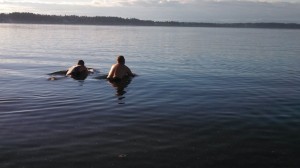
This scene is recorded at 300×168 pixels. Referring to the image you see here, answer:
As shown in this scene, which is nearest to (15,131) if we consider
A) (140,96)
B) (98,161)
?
(98,161)

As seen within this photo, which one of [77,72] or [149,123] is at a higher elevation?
[149,123]

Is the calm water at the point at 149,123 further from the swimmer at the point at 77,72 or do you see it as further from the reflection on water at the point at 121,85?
the swimmer at the point at 77,72

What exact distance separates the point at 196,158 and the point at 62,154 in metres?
3.69

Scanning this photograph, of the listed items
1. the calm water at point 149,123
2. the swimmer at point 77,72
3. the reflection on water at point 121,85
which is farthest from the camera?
the swimmer at point 77,72

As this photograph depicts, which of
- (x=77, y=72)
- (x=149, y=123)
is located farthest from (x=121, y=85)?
(x=149, y=123)

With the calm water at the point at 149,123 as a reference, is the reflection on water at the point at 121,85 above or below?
below

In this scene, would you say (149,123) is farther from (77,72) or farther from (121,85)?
(77,72)

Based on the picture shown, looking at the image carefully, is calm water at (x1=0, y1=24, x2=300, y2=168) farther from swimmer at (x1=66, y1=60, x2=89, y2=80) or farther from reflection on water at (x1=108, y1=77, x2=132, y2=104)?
swimmer at (x1=66, y1=60, x2=89, y2=80)

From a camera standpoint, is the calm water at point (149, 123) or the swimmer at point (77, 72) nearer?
the calm water at point (149, 123)

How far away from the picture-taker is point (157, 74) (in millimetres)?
28922

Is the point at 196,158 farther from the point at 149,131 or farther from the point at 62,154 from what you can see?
the point at 62,154

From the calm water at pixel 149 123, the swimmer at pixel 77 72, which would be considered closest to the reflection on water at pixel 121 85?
the calm water at pixel 149 123

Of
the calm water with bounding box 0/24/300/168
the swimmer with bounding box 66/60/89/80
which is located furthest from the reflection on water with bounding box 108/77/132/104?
the swimmer with bounding box 66/60/89/80

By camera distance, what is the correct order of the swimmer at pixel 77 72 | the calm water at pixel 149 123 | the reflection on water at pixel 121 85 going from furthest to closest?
the swimmer at pixel 77 72
the reflection on water at pixel 121 85
the calm water at pixel 149 123
